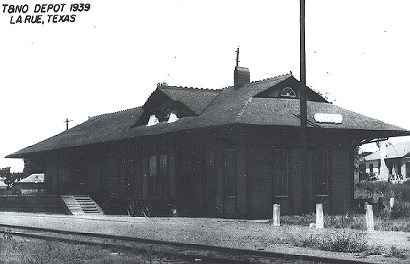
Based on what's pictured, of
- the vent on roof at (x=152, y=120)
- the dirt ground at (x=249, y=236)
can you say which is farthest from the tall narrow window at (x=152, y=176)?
the dirt ground at (x=249, y=236)

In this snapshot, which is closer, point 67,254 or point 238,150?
point 67,254

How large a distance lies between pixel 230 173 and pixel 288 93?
4.98 meters

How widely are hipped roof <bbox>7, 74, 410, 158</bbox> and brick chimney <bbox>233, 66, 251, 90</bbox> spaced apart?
1.27 feet

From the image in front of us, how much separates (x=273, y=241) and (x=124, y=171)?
1882 centimetres

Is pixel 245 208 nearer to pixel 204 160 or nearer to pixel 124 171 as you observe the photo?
pixel 204 160

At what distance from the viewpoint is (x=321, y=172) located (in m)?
27.1

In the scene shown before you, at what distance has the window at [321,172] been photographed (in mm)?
26891

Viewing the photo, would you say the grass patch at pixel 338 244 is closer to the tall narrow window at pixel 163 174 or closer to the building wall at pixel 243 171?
the building wall at pixel 243 171

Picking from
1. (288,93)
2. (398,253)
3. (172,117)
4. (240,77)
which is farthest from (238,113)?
(398,253)

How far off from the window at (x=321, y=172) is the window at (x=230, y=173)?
3.62 m

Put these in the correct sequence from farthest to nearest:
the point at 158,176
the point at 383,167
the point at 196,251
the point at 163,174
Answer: the point at 383,167, the point at 158,176, the point at 163,174, the point at 196,251

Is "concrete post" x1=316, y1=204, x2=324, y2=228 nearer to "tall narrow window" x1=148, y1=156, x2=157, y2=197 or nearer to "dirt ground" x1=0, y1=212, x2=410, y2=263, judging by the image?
"dirt ground" x1=0, y1=212, x2=410, y2=263

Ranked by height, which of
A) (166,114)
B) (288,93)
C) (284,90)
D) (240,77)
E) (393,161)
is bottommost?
(166,114)

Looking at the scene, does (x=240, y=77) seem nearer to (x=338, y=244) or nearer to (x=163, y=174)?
(x=163, y=174)
